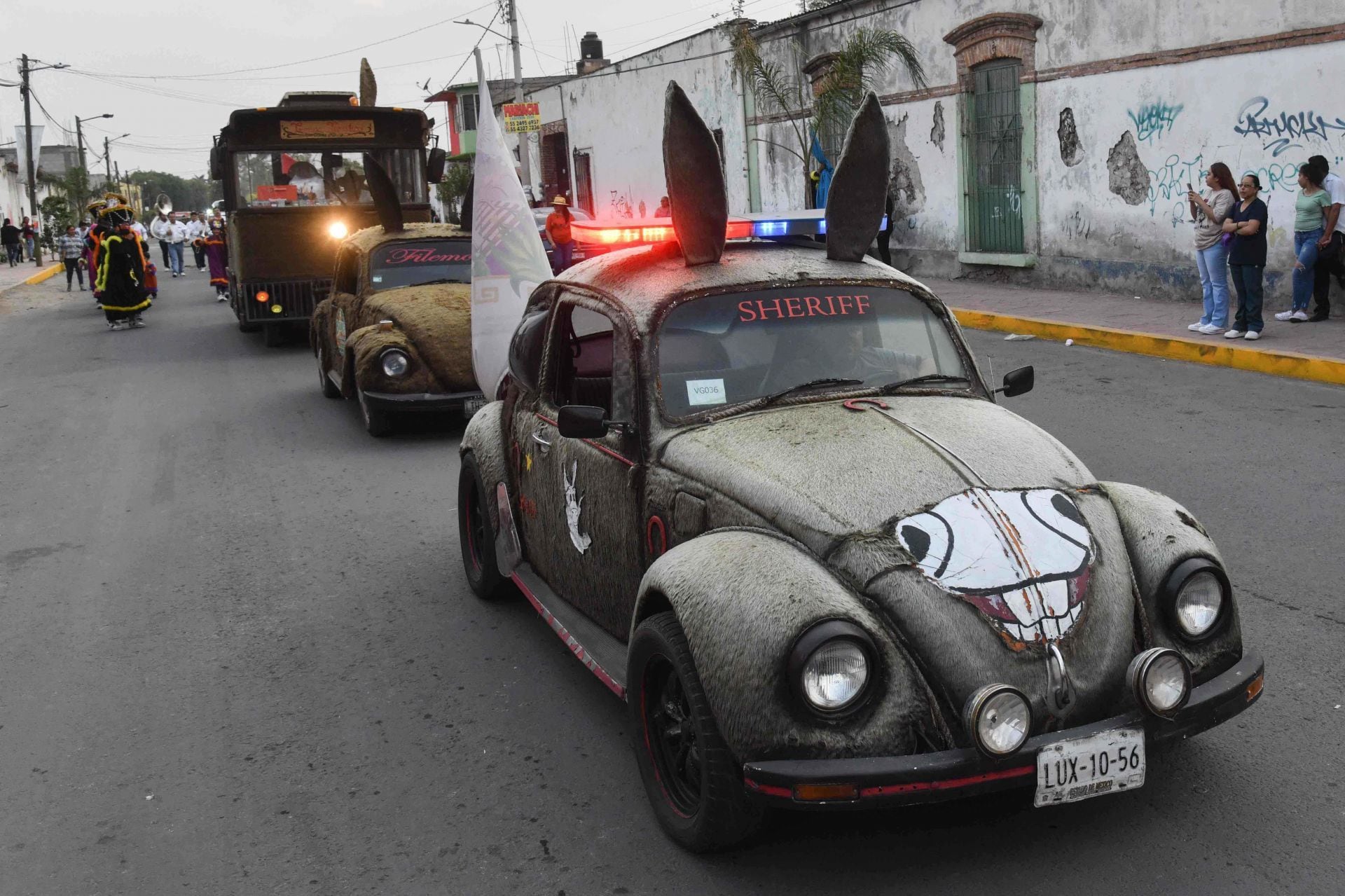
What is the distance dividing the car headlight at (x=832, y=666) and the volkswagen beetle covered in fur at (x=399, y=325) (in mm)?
7054

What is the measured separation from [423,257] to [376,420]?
2.15 meters

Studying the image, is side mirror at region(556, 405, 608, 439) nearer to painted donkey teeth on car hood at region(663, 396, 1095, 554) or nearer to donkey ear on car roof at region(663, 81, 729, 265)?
painted donkey teeth on car hood at region(663, 396, 1095, 554)

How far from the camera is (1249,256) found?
1232cm

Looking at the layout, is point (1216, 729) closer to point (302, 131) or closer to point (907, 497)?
point (907, 497)

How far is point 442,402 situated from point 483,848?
21.5ft

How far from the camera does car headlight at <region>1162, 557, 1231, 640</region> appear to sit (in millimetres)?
3572

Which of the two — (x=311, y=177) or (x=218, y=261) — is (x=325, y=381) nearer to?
(x=311, y=177)

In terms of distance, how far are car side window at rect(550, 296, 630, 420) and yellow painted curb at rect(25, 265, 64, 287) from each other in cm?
3303

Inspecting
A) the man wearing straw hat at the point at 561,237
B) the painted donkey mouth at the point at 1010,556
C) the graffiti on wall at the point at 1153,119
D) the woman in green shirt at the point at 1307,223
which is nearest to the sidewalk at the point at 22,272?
the man wearing straw hat at the point at 561,237

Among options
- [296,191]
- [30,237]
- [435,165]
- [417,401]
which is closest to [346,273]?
[417,401]

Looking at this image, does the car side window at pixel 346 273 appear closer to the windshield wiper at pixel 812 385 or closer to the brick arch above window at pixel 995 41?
the windshield wiper at pixel 812 385

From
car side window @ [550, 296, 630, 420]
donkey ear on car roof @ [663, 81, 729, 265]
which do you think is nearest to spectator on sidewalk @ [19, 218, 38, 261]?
car side window @ [550, 296, 630, 420]

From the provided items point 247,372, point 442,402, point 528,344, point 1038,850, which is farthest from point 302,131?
point 1038,850

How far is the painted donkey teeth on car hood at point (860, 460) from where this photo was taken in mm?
3662
